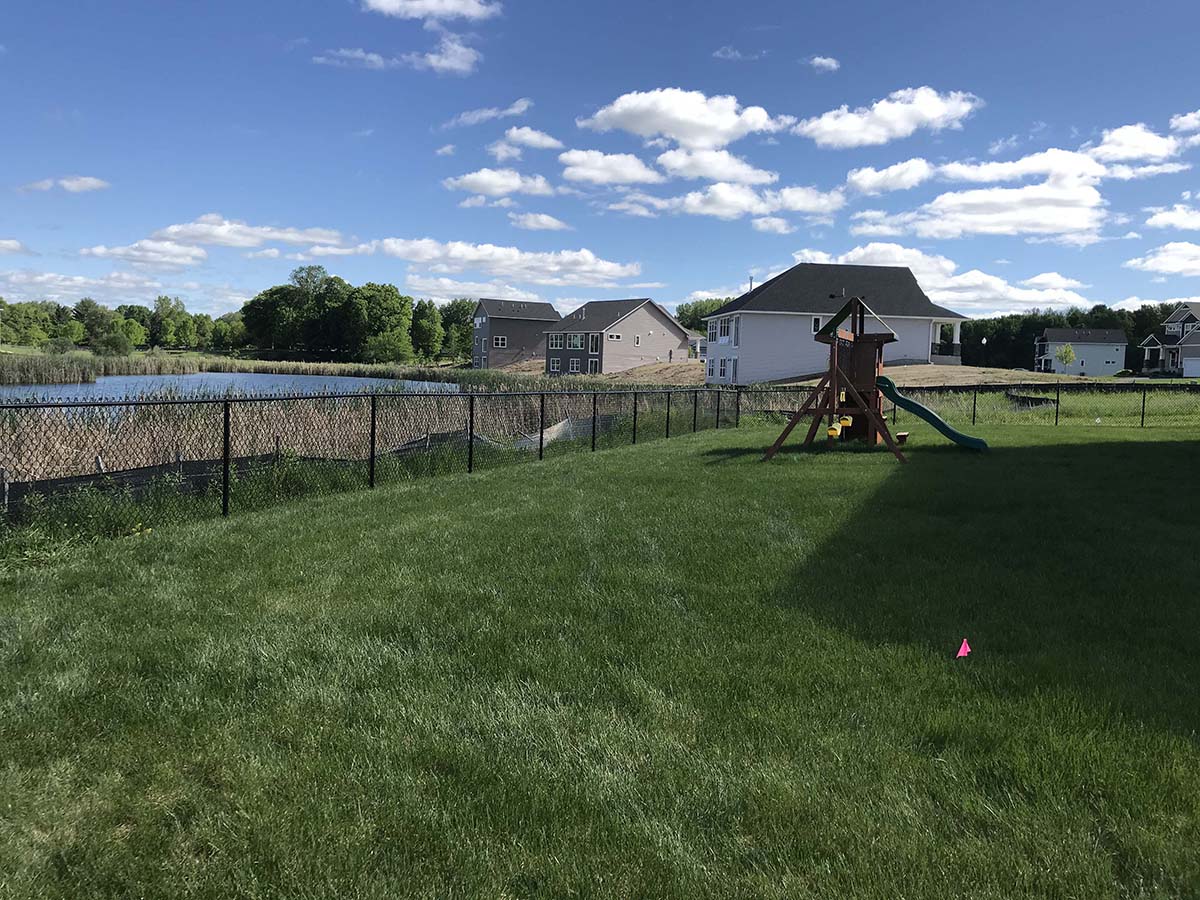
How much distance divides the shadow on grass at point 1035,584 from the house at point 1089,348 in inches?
2857

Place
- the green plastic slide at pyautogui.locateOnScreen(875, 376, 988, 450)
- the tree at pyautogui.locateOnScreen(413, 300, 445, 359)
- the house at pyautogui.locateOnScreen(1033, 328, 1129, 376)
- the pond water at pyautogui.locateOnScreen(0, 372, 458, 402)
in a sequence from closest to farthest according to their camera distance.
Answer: the green plastic slide at pyautogui.locateOnScreen(875, 376, 988, 450) → the pond water at pyautogui.locateOnScreen(0, 372, 458, 402) → the house at pyautogui.locateOnScreen(1033, 328, 1129, 376) → the tree at pyautogui.locateOnScreen(413, 300, 445, 359)

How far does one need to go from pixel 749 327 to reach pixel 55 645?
46198mm

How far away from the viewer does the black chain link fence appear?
25.5ft

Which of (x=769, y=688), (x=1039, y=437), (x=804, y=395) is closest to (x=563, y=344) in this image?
(x=804, y=395)

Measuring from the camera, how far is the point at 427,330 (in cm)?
10825

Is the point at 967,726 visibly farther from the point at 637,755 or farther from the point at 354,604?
the point at 354,604

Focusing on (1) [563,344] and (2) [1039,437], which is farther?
(1) [563,344]

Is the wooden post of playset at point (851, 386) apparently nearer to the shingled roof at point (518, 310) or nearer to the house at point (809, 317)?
the house at point (809, 317)

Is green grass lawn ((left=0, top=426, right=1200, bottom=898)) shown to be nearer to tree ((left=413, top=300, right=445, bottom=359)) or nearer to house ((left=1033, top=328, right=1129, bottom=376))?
house ((left=1033, top=328, right=1129, bottom=376))

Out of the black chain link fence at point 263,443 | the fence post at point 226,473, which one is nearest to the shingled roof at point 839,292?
the black chain link fence at point 263,443

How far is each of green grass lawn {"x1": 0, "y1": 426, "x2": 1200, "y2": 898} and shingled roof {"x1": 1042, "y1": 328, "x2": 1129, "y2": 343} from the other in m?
76.2

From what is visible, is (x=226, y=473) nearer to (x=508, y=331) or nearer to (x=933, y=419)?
(x=933, y=419)

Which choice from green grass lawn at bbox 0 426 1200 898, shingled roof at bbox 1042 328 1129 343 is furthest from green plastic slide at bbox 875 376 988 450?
shingled roof at bbox 1042 328 1129 343

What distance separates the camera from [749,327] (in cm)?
4800
